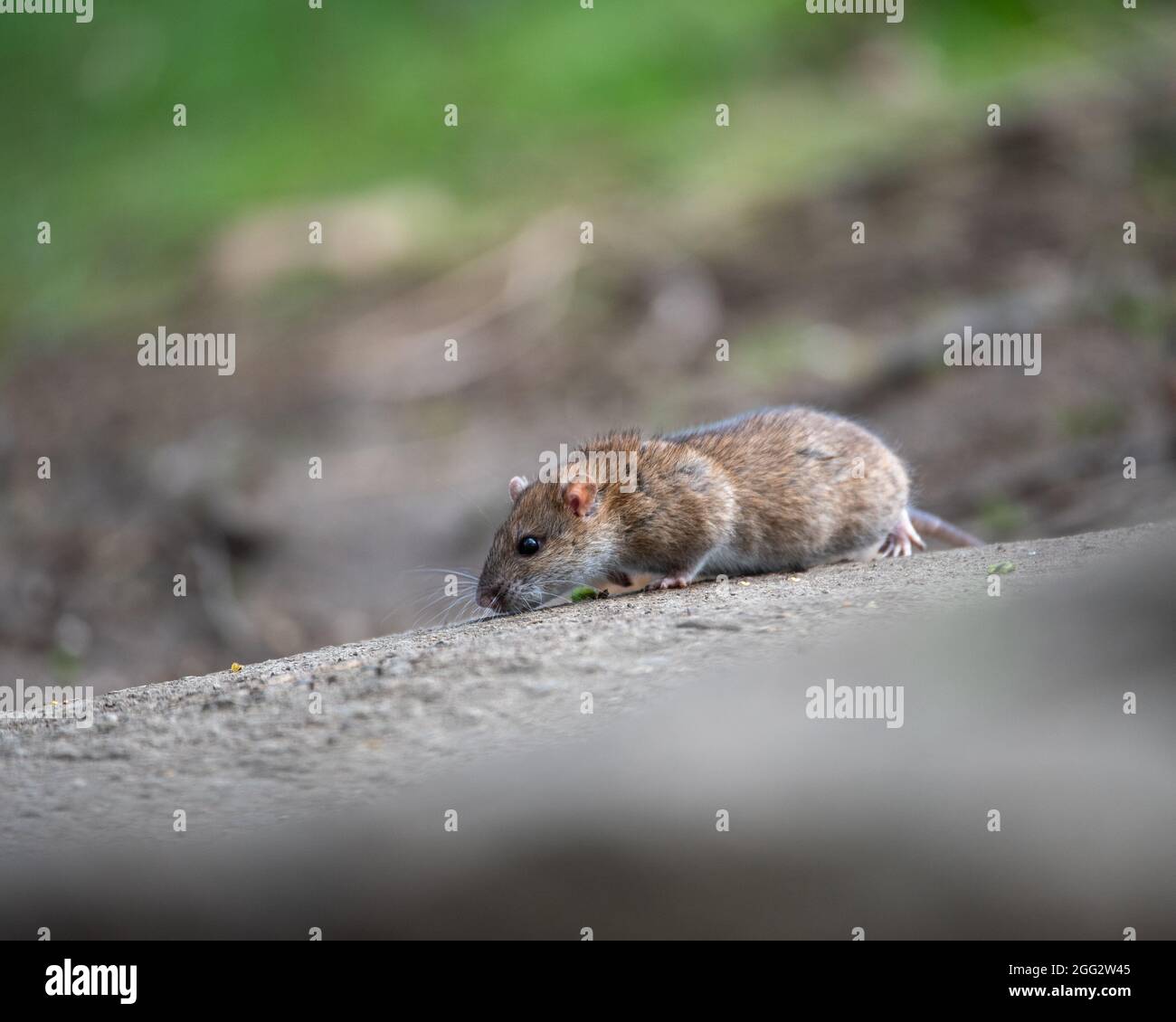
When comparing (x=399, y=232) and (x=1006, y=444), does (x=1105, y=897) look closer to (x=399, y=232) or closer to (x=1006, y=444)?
(x=1006, y=444)

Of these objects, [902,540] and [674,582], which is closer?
[674,582]

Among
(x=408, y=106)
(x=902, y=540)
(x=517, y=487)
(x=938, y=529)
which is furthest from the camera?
(x=408, y=106)

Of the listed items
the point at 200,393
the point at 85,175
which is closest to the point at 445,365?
the point at 200,393

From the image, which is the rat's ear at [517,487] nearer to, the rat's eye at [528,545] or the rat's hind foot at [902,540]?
the rat's eye at [528,545]

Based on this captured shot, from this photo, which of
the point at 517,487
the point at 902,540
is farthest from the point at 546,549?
the point at 902,540

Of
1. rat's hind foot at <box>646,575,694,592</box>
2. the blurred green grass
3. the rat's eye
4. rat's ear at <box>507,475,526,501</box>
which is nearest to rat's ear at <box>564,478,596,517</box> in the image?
the rat's eye

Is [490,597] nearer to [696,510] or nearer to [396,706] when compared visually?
[696,510]

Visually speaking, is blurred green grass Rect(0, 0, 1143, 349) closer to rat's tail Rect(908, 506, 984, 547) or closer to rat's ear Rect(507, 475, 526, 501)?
rat's tail Rect(908, 506, 984, 547)
